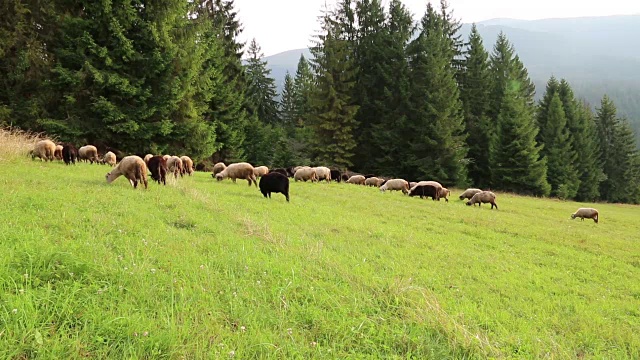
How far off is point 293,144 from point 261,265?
118ft

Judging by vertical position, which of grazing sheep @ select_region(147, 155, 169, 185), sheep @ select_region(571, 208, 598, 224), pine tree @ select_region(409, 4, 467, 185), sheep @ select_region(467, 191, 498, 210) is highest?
pine tree @ select_region(409, 4, 467, 185)

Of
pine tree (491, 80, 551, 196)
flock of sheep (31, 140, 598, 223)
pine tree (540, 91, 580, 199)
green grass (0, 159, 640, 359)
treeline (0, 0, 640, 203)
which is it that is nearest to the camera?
green grass (0, 159, 640, 359)

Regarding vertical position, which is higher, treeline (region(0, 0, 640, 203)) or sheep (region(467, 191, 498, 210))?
treeline (region(0, 0, 640, 203))

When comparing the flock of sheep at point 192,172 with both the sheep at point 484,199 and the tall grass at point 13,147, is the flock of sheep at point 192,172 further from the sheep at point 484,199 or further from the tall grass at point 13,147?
the tall grass at point 13,147

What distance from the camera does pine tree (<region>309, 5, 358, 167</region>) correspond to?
37.1 m

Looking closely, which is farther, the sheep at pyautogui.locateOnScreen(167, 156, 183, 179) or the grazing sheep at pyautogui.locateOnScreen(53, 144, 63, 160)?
the grazing sheep at pyautogui.locateOnScreen(53, 144, 63, 160)

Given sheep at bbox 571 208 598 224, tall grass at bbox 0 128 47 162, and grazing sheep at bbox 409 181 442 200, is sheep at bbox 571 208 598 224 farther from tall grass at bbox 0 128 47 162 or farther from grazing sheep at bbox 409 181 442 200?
tall grass at bbox 0 128 47 162

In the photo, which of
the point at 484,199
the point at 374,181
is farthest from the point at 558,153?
the point at 484,199

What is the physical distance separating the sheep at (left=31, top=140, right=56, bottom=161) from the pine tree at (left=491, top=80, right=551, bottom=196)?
40009 mm

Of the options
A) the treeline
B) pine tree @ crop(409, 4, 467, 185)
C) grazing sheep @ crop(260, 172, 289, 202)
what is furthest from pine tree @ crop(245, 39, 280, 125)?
grazing sheep @ crop(260, 172, 289, 202)

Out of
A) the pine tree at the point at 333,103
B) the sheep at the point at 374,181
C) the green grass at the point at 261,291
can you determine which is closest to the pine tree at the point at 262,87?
the pine tree at the point at 333,103

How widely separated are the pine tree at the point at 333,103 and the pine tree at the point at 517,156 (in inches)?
664

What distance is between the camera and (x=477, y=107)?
4484 cm

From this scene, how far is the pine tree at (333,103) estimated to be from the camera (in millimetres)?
37125
